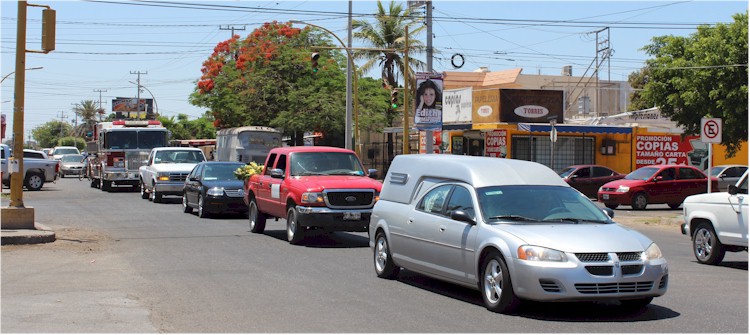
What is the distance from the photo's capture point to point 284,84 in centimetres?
5300

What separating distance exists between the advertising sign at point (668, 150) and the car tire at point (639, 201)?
59.9ft

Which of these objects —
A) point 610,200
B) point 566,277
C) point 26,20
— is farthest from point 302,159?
point 610,200

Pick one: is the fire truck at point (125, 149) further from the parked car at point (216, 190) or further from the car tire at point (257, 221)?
the car tire at point (257, 221)

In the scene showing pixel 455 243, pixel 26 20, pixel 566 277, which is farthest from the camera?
pixel 26 20

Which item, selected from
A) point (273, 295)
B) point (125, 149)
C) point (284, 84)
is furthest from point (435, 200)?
point (284, 84)

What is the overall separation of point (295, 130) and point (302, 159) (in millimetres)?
33045

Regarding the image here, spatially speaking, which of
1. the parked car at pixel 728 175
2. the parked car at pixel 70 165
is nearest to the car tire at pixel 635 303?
the parked car at pixel 728 175

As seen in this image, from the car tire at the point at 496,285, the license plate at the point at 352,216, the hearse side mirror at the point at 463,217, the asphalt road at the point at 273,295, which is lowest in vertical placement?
the asphalt road at the point at 273,295

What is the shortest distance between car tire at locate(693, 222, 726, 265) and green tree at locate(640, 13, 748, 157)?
1560 cm

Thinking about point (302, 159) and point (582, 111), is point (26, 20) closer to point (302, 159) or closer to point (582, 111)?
point (302, 159)

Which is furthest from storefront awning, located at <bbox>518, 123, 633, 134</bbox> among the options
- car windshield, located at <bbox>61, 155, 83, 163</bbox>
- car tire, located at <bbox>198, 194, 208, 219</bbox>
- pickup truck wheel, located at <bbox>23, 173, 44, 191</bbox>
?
car windshield, located at <bbox>61, 155, 83, 163</bbox>

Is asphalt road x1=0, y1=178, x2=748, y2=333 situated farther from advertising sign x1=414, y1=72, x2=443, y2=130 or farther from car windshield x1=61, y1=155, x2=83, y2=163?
car windshield x1=61, y1=155, x2=83, y2=163

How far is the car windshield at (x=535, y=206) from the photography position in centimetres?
1041

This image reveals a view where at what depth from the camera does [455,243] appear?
34.9 ft
